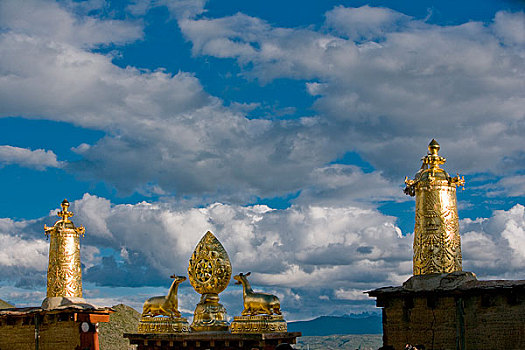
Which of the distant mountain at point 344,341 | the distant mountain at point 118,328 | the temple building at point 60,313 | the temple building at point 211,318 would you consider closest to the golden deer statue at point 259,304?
the temple building at point 211,318

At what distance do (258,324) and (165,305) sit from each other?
238 centimetres

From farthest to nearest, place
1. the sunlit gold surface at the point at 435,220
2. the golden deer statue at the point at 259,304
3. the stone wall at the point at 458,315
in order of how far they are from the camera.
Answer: the golden deer statue at the point at 259,304 → the sunlit gold surface at the point at 435,220 → the stone wall at the point at 458,315

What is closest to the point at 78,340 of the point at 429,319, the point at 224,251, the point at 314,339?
the point at 224,251

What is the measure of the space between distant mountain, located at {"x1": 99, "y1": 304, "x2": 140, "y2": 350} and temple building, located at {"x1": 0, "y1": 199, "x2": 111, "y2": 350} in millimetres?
9752

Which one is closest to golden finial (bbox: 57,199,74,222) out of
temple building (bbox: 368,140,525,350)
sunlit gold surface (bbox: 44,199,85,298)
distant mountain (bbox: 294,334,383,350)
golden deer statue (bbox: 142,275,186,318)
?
sunlit gold surface (bbox: 44,199,85,298)

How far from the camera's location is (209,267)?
1602 cm

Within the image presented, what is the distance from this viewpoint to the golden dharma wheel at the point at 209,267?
1596 cm

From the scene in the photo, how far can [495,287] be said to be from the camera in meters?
12.5

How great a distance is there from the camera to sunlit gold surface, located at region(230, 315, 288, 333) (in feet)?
48.4

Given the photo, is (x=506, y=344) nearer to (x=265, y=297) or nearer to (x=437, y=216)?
(x=437, y=216)

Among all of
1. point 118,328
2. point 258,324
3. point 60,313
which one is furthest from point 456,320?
point 118,328

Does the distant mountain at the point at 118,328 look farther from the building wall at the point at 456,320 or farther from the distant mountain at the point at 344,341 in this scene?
the distant mountain at the point at 344,341

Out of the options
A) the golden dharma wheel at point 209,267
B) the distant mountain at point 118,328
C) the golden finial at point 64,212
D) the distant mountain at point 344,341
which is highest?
the golden finial at point 64,212

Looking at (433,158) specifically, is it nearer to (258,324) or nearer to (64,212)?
(258,324)
